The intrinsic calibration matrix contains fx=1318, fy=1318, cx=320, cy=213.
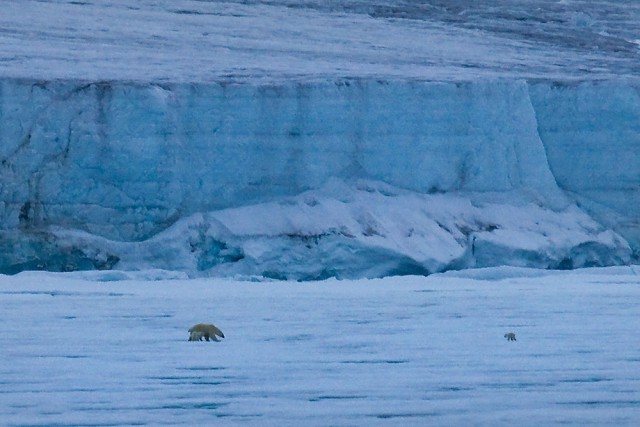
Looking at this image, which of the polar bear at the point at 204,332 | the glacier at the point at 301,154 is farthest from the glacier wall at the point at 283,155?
the polar bear at the point at 204,332

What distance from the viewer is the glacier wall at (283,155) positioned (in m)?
10.2

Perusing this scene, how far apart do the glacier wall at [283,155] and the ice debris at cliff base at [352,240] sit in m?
0.02

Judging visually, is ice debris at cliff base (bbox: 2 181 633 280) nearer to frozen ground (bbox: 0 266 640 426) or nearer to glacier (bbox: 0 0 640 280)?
glacier (bbox: 0 0 640 280)

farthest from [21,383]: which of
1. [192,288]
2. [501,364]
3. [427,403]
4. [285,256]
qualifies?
[285,256]

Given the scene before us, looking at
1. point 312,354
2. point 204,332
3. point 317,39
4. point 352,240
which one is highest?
point 317,39

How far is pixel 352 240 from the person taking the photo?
10367mm

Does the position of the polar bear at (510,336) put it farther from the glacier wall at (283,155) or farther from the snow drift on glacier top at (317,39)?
the snow drift on glacier top at (317,39)

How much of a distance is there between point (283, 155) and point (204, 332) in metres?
4.17

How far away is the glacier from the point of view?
10.2m

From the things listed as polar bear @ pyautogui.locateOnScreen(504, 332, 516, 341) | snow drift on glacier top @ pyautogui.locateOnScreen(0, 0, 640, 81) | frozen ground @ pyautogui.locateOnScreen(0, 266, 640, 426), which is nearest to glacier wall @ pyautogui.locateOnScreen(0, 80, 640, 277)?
snow drift on glacier top @ pyautogui.locateOnScreen(0, 0, 640, 81)

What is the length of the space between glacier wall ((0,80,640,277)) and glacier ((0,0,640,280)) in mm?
14

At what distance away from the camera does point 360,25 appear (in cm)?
1432

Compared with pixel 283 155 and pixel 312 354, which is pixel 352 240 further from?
pixel 312 354

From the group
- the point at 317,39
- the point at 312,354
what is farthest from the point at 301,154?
the point at 312,354
